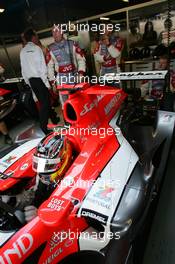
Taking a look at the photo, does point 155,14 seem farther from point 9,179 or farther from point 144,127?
point 9,179

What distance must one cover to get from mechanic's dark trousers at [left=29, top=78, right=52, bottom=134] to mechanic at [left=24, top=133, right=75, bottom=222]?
1.43m

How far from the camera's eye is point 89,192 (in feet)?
3.36

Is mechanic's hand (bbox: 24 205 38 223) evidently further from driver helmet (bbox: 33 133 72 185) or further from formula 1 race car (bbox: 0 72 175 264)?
driver helmet (bbox: 33 133 72 185)

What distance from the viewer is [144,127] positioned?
69.7 inches

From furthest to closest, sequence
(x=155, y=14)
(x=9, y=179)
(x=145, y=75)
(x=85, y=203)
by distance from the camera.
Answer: (x=155, y=14), (x=145, y=75), (x=9, y=179), (x=85, y=203)

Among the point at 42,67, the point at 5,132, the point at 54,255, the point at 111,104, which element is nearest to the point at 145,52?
the point at 42,67

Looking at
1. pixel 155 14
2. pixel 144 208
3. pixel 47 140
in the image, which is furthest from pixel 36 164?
pixel 155 14

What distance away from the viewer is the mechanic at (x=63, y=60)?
7.82ft

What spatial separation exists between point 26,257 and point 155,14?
358cm

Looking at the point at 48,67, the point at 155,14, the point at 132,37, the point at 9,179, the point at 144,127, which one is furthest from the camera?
the point at 132,37

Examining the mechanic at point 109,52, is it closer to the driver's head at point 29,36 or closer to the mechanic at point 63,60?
the mechanic at point 63,60

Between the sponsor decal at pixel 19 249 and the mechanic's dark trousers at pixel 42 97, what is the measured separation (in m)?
1.77

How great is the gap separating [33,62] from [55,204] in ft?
6.51

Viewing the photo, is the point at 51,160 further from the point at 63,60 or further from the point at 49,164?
the point at 63,60
